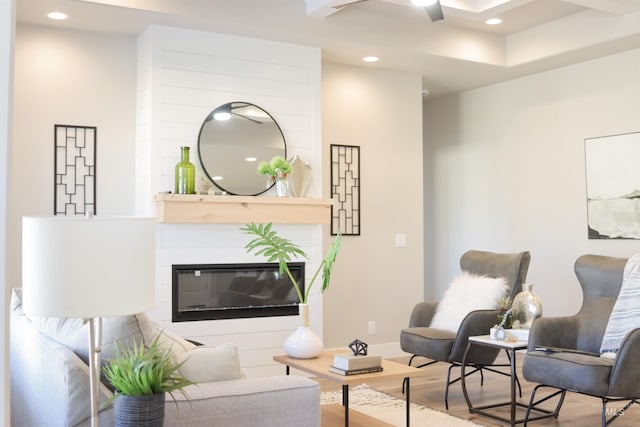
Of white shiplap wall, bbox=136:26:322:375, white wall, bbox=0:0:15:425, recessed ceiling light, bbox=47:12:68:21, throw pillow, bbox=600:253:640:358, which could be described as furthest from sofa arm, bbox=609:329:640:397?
recessed ceiling light, bbox=47:12:68:21

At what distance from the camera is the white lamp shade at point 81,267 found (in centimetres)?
166

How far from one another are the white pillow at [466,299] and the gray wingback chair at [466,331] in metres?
0.08

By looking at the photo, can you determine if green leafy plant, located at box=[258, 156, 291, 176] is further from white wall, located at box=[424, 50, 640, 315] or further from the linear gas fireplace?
white wall, located at box=[424, 50, 640, 315]

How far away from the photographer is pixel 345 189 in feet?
20.7

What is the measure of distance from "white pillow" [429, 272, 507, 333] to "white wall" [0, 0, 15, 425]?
13.0ft

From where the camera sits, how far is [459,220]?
295 inches

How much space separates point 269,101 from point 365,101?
1260mm

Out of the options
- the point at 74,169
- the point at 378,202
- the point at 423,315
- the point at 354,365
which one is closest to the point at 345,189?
the point at 378,202

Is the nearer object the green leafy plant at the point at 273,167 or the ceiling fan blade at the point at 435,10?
the ceiling fan blade at the point at 435,10

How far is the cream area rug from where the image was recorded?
167 inches

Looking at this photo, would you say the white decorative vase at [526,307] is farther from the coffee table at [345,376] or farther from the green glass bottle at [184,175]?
the green glass bottle at [184,175]

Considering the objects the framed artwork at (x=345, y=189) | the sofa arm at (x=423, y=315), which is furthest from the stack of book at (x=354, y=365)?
the framed artwork at (x=345, y=189)

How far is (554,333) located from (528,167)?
2.79 metres

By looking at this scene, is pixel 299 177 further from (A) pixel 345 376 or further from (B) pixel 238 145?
(A) pixel 345 376
